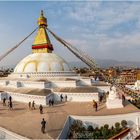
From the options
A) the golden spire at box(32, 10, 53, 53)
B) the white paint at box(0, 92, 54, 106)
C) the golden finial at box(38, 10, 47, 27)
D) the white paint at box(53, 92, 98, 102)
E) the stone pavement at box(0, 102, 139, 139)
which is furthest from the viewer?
the golden finial at box(38, 10, 47, 27)

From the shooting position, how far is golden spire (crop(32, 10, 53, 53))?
26469 millimetres

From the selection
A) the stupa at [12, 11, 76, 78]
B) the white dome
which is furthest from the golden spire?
the white dome

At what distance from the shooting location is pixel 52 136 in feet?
30.6

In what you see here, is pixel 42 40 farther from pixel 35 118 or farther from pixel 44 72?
pixel 35 118

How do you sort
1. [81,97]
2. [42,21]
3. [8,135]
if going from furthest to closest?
[42,21], [81,97], [8,135]

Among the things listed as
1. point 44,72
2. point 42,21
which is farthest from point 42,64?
point 42,21

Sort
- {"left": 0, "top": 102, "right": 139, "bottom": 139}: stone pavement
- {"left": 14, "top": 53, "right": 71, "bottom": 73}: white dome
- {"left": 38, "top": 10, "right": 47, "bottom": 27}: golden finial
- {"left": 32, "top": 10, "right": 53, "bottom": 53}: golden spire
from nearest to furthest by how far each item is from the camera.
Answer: {"left": 0, "top": 102, "right": 139, "bottom": 139}: stone pavement
{"left": 14, "top": 53, "right": 71, "bottom": 73}: white dome
{"left": 32, "top": 10, "right": 53, "bottom": 53}: golden spire
{"left": 38, "top": 10, "right": 47, "bottom": 27}: golden finial

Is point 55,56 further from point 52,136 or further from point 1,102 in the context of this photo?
point 52,136

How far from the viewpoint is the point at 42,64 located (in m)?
23.4

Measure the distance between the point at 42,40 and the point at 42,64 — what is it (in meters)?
4.86

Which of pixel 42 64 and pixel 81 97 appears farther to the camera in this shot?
pixel 42 64

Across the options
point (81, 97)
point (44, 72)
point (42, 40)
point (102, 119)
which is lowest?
point (102, 119)

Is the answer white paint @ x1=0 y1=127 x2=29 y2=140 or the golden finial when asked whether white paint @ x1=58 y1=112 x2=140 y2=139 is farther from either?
the golden finial

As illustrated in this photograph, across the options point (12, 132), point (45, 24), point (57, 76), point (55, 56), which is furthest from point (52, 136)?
point (45, 24)
